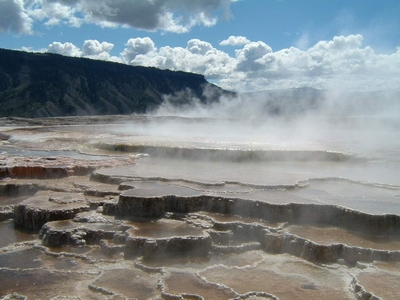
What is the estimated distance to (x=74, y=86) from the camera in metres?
55.9

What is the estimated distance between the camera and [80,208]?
645cm

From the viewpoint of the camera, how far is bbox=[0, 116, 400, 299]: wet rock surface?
4.39 m

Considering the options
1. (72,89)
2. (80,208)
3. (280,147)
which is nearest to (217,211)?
(80,208)

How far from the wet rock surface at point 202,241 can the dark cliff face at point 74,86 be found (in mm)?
42970

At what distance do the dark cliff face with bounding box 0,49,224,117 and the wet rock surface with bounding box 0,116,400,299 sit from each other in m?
43.0

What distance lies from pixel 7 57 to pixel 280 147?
179 ft

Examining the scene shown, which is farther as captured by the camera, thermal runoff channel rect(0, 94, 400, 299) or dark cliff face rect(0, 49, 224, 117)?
dark cliff face rect(0, 49, 224, 117)

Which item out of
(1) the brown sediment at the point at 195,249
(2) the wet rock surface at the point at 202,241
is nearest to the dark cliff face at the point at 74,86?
(2) the wet rock surface at the point at 202,241

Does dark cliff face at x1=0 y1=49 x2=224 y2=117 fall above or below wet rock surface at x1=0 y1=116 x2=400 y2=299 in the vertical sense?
above

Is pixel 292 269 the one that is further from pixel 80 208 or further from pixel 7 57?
pixel 7 57

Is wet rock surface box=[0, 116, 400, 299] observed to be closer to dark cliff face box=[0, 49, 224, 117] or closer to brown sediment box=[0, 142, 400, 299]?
brown sediment box=[0, 142, 400, 299]

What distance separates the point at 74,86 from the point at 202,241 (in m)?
54.3

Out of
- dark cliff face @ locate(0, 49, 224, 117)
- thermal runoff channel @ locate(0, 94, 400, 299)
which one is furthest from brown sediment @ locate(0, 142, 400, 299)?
dark cliff face @ locate(0, 49, 224, 117)

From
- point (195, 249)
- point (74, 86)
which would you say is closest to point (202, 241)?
point (195, 249)
